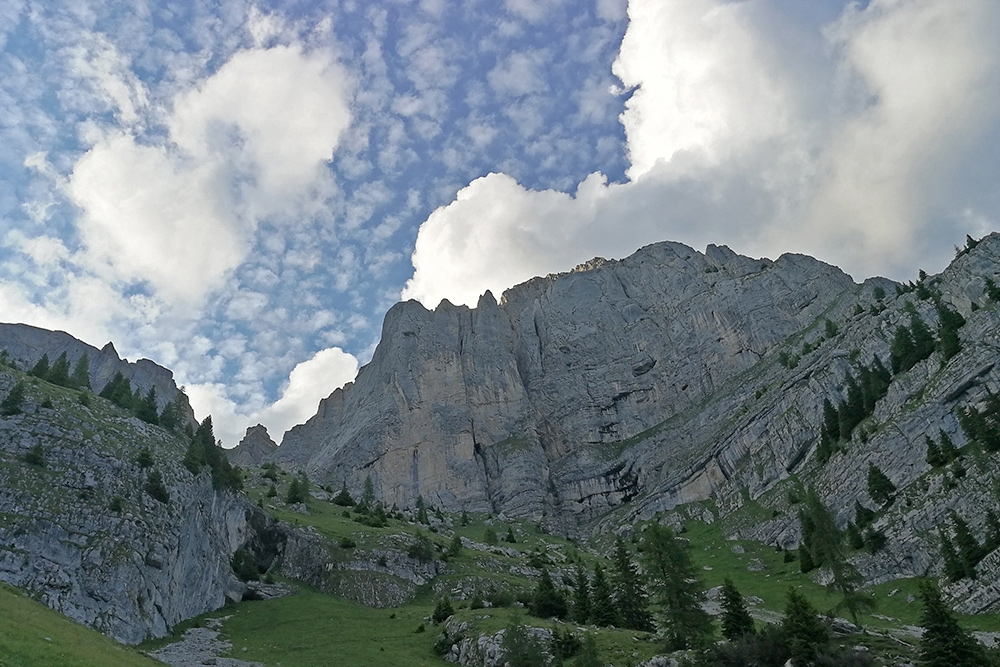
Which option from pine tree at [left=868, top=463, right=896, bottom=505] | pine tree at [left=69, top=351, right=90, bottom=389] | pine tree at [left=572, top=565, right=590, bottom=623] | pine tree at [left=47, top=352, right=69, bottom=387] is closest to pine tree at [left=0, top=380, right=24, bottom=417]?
pine tree at [left=47, top=352, right=69, bottom=387]

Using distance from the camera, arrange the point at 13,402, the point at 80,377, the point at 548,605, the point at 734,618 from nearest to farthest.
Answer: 1. the point at 734,618
2. the point at 13,402
3. the point at 548,605
4. the point at 80,377

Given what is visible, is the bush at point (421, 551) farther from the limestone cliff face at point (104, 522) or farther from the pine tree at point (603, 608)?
the pine tree at point (603, 608)

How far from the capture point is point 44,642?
2789 centimetres

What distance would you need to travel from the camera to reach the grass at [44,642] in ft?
82.3

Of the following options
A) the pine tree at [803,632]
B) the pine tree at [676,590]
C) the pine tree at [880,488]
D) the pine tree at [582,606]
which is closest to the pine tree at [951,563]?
the pine tree at [880,488]

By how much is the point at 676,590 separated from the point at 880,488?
199 feet

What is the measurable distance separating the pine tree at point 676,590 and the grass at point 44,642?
36106 millimetres

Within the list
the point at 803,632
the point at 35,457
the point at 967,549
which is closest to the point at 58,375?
the point at 35,457

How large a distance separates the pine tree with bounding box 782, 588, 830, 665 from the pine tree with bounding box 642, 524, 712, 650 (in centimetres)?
648

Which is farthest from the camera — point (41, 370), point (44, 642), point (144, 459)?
point (41, 370)

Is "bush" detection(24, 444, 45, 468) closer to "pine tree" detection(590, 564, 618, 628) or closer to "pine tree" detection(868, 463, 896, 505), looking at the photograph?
"pine tree" detection(590, 564, 618, 628)

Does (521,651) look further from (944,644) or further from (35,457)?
(35,457)

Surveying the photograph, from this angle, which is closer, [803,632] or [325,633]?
[803,632]

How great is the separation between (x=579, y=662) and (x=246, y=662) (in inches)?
1014
